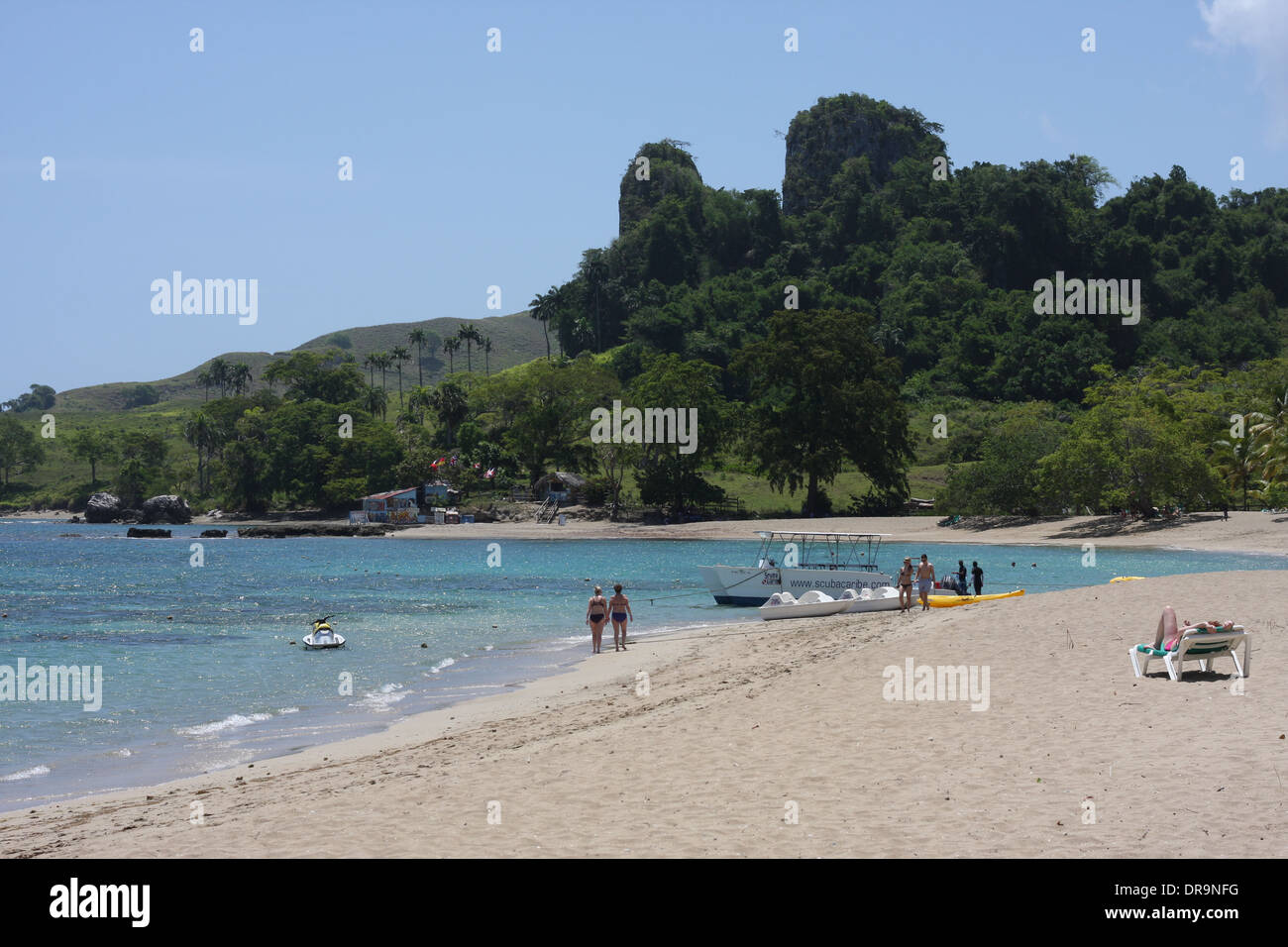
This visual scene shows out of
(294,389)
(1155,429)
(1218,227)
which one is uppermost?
(1218,227)

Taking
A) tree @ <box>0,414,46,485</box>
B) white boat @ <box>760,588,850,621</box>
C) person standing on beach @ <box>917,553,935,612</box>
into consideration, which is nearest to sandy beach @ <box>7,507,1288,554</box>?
white boat @ <box>760,588,850,621</box>

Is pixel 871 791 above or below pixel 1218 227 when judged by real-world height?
below

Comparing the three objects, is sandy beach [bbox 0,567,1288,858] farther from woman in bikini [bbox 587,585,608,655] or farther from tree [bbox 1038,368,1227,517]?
tree [bbox 1038,368,1227,517]

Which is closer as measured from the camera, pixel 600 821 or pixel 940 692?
pixel 600 821

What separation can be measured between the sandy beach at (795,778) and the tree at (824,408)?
75.2 metres

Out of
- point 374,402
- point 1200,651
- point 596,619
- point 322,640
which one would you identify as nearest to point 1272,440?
point 596,619

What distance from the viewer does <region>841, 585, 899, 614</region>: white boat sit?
34375mm

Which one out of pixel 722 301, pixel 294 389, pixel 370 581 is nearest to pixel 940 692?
pixel 370 581

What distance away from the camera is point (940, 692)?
16.5 metres

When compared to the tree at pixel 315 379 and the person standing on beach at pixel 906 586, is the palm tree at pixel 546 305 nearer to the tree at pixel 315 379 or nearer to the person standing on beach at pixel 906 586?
the tree at pixel 315 379

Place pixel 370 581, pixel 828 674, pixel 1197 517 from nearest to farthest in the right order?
pixel 828 674
pixel 370 581
pixel 1197 517

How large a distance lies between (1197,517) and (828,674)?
199 ft
